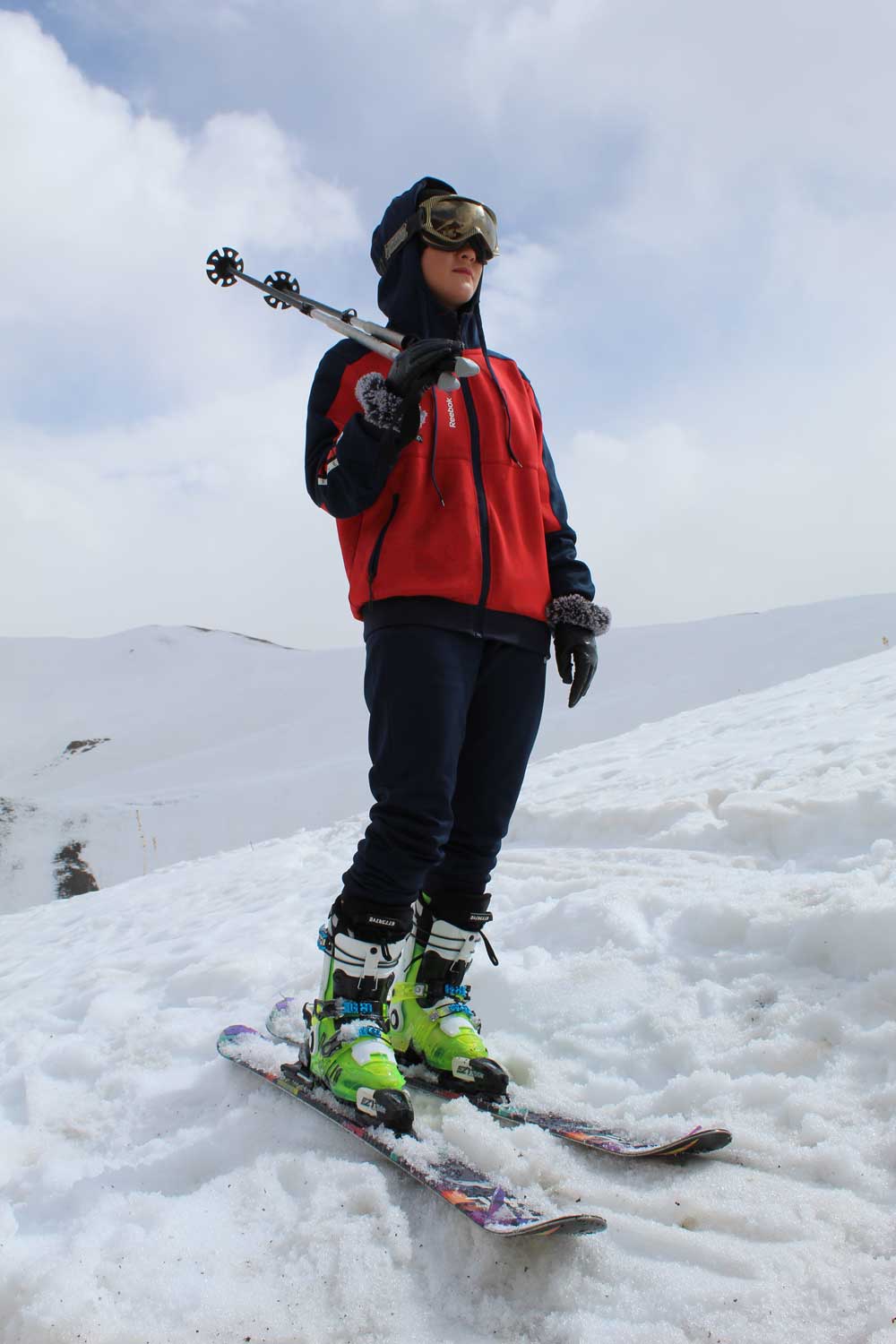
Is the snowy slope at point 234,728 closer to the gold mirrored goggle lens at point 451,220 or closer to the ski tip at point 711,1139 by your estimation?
the gold mirrored goggle lens at point 451,220

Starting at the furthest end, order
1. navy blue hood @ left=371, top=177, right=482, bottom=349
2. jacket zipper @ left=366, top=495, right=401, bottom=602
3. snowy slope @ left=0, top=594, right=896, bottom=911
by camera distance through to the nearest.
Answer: snowy slope @ left=0, top=594, right=896, bottom=911
navy blue hood @ left=371, top=177, right=482, bottom=349
jacket zipper @ left=366, top=495, right=401, bottom=602

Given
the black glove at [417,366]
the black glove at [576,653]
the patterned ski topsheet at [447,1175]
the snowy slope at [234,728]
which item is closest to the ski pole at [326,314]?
the black glove at [417,366]

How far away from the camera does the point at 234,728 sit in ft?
72.2

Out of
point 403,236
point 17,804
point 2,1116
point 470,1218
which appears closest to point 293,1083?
point 470,1218

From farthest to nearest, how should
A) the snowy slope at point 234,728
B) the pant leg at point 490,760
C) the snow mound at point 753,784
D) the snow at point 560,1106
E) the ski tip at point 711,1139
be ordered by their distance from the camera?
the snowy slope at point 234,728 < the snow mound at point 753,784 < the pant leg at point 490,760 < the ski tip at point 711,1139 < the snow at point 560,1106

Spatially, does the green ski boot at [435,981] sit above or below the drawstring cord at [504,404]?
below

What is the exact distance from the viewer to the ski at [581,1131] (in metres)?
1.94

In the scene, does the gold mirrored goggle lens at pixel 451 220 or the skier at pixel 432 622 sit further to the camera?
the gold mirrored goggle lens at pixel 451 220

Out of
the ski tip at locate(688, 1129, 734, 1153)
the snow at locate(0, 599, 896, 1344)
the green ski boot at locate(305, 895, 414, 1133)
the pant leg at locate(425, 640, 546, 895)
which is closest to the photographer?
the snow at locate(0, 599, 896, 1344)

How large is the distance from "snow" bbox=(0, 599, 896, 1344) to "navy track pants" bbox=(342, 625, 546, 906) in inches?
25.1

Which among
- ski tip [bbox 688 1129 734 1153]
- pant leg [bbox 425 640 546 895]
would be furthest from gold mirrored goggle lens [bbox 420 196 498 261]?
ski tip [bbox 688 1129 734 1153]

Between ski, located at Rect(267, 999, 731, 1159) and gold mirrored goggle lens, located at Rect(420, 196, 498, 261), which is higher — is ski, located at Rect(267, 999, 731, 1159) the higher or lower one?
the lower one

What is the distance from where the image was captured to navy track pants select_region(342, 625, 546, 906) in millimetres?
2322

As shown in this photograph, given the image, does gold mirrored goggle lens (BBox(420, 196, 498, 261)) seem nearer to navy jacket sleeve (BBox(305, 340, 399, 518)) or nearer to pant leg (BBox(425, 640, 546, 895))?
navy jacket sleeve (BBox(305, 340, 399, 518))
